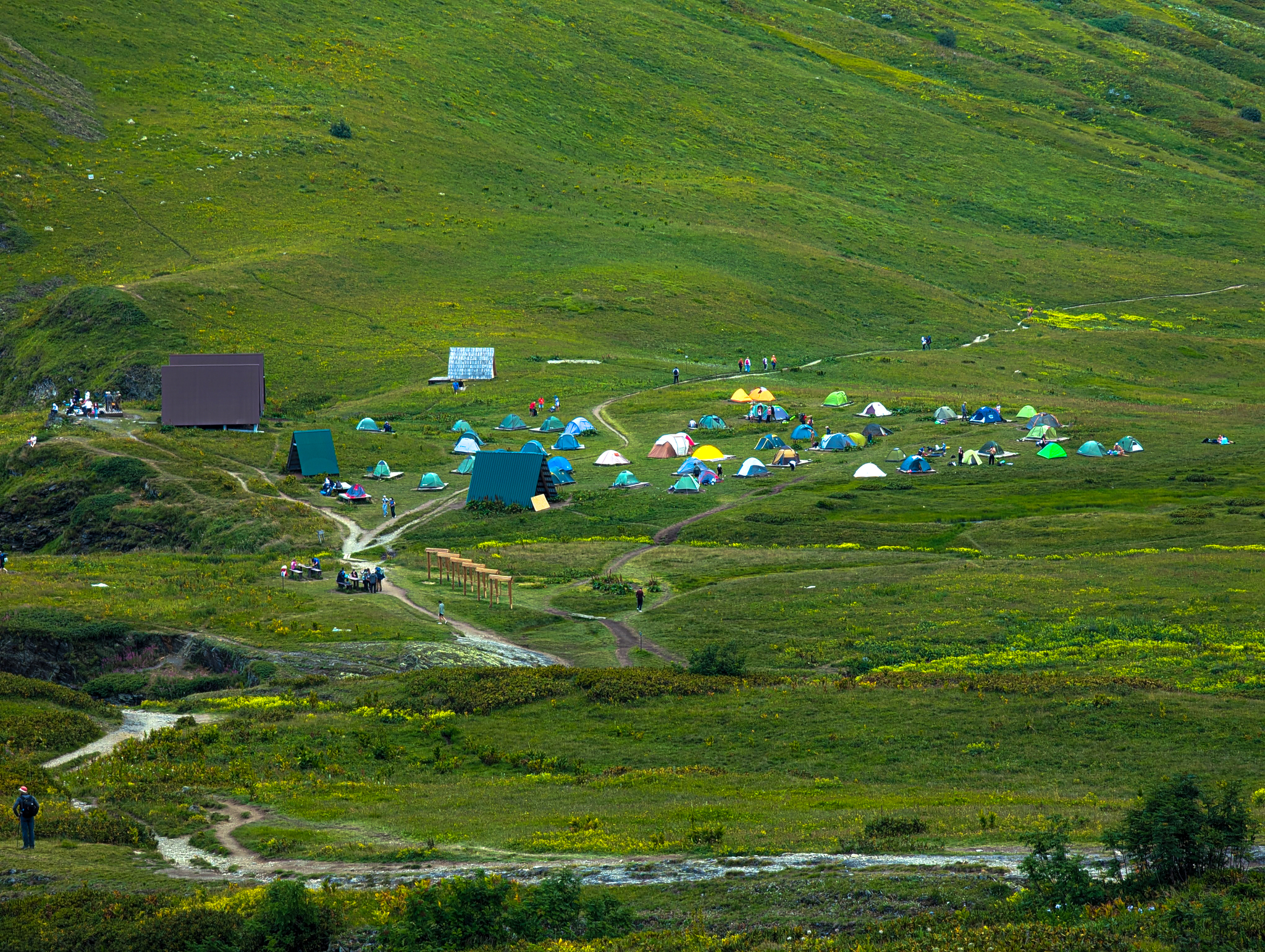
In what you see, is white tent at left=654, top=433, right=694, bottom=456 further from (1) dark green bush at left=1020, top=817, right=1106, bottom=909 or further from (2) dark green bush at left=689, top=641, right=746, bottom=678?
(1) dark green bush at left=1020, top=817, right=1106, bottom=909

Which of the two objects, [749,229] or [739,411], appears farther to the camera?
[749,229]

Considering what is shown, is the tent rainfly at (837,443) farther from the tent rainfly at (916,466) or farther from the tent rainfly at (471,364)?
the tent rainfly at (471,364)

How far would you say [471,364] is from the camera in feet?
384

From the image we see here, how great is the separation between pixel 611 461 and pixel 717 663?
4571cm

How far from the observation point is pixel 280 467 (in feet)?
288

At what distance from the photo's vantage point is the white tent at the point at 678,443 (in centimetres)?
9344

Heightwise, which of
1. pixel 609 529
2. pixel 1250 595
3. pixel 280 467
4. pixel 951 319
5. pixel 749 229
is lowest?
pixel 1250 595

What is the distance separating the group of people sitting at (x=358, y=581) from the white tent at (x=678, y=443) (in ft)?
124

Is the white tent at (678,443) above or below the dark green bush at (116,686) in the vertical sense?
above

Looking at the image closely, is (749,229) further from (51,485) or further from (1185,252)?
(51,485)

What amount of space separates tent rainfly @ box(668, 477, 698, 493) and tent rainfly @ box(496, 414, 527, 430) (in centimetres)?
2151

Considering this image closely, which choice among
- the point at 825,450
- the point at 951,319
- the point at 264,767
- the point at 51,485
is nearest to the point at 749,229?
the point at 951,319

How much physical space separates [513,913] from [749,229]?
156 m

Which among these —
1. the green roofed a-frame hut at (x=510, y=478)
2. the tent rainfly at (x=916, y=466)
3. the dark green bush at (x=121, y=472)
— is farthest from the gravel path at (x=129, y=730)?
the tent rainfly at (x=916, y=466)
